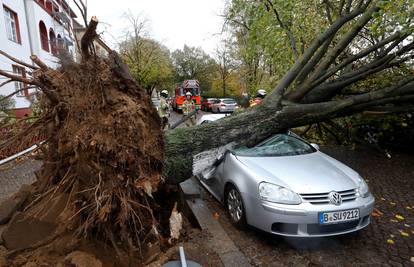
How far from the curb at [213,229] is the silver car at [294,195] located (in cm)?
31

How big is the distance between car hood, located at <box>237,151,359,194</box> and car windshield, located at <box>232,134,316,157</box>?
16 cm

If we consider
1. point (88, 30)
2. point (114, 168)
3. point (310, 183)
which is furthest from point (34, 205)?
point (310, 183)

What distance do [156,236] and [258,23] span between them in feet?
17.1

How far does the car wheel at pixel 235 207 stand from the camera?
3973 millimetres

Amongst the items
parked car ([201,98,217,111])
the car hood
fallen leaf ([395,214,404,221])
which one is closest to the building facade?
the car hood

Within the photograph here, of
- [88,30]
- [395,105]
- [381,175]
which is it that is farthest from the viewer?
[381,175]

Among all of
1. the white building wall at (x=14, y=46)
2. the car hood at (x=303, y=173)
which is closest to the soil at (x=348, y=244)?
the car hood at (x=303, y=173)

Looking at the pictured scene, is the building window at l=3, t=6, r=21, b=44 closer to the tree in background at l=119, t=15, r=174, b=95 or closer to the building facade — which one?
the building facade

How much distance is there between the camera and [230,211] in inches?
170

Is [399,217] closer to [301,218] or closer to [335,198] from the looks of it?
[335,198]

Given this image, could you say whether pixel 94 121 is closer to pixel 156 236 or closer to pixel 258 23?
pixel 156 236

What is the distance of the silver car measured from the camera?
11.3ft

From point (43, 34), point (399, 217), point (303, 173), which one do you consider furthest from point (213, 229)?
point (43, 34)

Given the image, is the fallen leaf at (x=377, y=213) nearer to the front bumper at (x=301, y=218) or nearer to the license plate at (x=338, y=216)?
the front bumper at (x=301, y=218)
